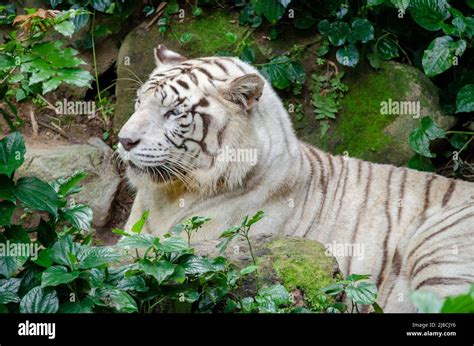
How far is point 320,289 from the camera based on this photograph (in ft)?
13.6

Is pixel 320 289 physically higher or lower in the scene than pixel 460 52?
lower

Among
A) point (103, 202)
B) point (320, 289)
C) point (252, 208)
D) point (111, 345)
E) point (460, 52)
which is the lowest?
point (111, 345)

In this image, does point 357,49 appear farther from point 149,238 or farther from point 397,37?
point 149,238

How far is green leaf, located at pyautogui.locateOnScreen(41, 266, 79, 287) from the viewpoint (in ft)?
12.0

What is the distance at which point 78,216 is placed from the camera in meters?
4.29

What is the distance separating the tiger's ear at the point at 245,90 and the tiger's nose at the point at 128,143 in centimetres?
67

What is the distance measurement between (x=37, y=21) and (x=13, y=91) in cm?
467

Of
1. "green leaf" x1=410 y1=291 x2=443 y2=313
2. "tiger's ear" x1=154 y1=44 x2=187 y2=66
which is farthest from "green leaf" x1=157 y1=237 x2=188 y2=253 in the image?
"tiger's ear" x1=154 y1=44 x2=187 y2=66

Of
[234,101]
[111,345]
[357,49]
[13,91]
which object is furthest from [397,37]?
[111,345]

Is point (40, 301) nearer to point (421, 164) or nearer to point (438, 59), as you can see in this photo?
point (421, 164)

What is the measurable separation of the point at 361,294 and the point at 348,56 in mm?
3857

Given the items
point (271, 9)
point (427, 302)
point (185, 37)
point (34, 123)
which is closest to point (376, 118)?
point (271, 9)

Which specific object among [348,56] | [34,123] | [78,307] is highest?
[348,56]

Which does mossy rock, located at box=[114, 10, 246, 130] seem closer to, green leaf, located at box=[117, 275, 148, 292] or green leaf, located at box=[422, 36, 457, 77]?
green leaf, located at box=[422, 36, 457, 77]
